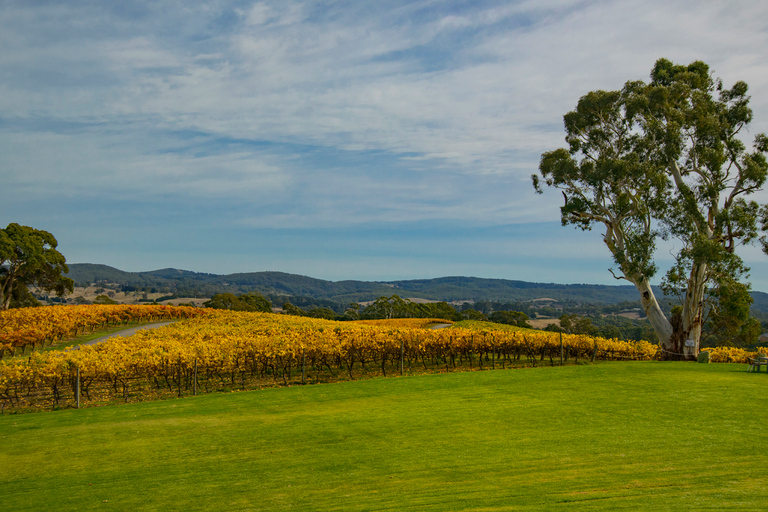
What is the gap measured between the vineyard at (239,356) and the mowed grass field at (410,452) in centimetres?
207

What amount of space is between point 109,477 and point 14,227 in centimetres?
3995

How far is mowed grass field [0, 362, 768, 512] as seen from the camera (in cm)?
591

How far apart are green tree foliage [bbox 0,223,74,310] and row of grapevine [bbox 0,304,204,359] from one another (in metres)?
11.9

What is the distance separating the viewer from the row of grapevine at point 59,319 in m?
21.9

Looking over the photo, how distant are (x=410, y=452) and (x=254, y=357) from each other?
34.7ft

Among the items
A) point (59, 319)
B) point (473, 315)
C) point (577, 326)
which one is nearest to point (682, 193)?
point (59, 319)

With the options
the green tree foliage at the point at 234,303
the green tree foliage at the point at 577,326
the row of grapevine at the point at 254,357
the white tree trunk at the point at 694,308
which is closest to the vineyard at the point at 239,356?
the row of grapevine at the point at 254,357

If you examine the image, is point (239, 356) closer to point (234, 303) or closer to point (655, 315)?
point (655, 315)

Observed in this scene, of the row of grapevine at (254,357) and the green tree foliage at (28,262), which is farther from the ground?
the green tree foliage at (28,262)

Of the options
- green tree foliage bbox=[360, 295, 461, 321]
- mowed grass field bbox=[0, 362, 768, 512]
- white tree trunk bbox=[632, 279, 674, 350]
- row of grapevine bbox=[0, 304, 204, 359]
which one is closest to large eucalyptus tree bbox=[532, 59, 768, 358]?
white tree trunk bbox=[632, 279, 674, 350]

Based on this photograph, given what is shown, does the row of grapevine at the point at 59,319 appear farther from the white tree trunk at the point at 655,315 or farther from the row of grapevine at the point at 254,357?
the white tree trunk at the point at 655,315

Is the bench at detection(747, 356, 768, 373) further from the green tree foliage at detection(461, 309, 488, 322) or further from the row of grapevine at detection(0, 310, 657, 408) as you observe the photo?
the green tree foliage at detection(461, 309, 488, 322)

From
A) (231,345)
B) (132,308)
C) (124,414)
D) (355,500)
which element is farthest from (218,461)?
(132,308)

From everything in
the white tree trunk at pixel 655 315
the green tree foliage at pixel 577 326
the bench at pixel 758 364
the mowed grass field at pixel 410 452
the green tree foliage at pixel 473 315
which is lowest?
the green tree foliage at pixel 577 326
